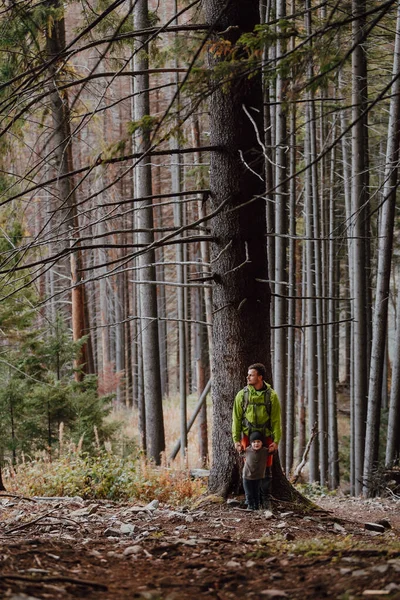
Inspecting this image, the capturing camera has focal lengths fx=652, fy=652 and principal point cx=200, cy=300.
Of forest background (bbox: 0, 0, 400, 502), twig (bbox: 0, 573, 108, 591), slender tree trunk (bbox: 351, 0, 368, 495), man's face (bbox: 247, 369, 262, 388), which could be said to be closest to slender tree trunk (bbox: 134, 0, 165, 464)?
forest background (bbox: 0, 0, 400, 502)

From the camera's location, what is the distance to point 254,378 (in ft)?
19.7

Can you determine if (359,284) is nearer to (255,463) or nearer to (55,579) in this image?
(255,463)

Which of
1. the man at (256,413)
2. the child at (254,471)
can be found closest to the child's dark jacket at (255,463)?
the child at (254,471)

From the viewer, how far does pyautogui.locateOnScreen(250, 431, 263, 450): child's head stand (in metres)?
6.14

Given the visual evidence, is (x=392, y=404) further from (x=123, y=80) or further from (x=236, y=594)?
(x=123, y=80)

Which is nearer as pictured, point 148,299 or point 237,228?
point 237,228

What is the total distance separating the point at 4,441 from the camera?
11.9m

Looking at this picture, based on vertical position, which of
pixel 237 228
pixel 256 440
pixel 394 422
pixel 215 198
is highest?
pixel 215 198

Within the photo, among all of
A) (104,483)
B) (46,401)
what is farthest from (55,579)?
(46,401)

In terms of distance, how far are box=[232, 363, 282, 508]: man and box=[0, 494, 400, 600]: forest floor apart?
0.53 metres

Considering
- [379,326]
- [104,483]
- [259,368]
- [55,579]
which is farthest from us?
[379,326]

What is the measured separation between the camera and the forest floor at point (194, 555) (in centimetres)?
305

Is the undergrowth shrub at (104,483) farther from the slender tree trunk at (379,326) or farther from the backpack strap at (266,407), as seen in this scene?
the slender tree trunk at (379,326)

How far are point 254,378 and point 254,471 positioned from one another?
866mm
